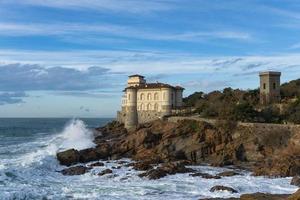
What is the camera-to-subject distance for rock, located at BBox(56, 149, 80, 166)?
137 feet

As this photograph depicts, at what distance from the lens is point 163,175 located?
3491 centimetres

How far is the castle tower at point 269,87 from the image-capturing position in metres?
60.6

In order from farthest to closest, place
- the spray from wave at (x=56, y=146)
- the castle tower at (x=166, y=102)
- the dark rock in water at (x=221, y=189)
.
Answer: the castle tower at (x=166, y=102) → the spray from wave at (x=56, y=146) → the dark rock in water at (x=221, y=189)

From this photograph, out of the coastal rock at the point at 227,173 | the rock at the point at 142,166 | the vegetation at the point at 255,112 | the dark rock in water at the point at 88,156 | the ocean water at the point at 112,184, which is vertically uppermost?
the vegetation at the point at 255,112

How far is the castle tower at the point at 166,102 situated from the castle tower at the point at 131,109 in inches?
200

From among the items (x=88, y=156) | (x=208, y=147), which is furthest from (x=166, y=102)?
(x=88, y=156)

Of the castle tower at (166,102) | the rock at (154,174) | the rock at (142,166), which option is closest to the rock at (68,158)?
the rock at (142,166)

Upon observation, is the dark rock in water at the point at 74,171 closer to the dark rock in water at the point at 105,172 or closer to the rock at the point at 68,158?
the dark rock in water at the point at 105,172

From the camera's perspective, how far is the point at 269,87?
6125 cm

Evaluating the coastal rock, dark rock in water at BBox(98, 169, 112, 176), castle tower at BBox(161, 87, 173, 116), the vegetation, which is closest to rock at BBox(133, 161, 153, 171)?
dark rock in water at BBox(98, 169, 112, 176)

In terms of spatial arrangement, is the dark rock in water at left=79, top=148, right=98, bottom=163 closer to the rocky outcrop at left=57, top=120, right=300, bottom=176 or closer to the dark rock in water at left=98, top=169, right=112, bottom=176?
the rocky outcrop at left=57, top=120, right=300, bottom=176

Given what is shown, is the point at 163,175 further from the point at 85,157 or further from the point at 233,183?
the point at 85,157

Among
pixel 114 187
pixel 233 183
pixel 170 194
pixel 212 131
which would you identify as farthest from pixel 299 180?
Result: pixel 212 131

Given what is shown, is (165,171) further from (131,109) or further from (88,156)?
(131,109)
